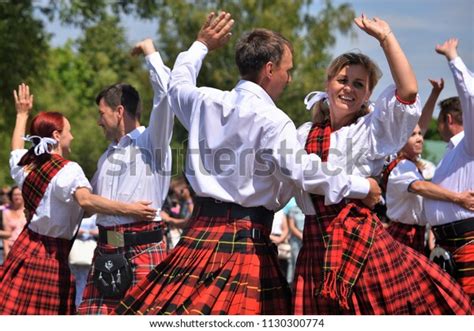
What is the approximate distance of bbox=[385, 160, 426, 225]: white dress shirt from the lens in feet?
19.5

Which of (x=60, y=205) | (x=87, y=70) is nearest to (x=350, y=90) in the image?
(x=60, y=205)

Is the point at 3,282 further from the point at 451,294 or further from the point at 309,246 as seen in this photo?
the point at 451,294

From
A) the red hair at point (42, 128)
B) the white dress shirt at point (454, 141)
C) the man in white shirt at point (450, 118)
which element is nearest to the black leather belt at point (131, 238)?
the red hair at point (42, 128)

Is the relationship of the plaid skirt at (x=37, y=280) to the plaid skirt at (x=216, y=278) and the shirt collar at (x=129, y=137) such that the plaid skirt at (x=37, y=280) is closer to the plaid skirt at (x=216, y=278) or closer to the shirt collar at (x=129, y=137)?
the shirt collar at (x=129, y=137)

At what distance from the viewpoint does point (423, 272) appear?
4492 millimetres

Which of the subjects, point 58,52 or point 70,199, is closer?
point 70,199

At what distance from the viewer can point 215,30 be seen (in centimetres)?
488

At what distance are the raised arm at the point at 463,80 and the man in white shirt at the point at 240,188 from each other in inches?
48.8

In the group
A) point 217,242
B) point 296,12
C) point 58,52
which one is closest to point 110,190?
point 217,242

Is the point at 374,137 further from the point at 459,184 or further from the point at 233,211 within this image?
the point at 459,184

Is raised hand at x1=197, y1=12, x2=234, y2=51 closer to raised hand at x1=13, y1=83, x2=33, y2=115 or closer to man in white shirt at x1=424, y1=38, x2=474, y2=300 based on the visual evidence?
man in white shirt at x1=424, y1=38, x2=474, y2=300

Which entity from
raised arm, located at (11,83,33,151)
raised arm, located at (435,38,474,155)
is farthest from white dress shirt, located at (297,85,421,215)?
raised arm, located at (11,83,33,151)

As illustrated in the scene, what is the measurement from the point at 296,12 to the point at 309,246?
84.5ft
